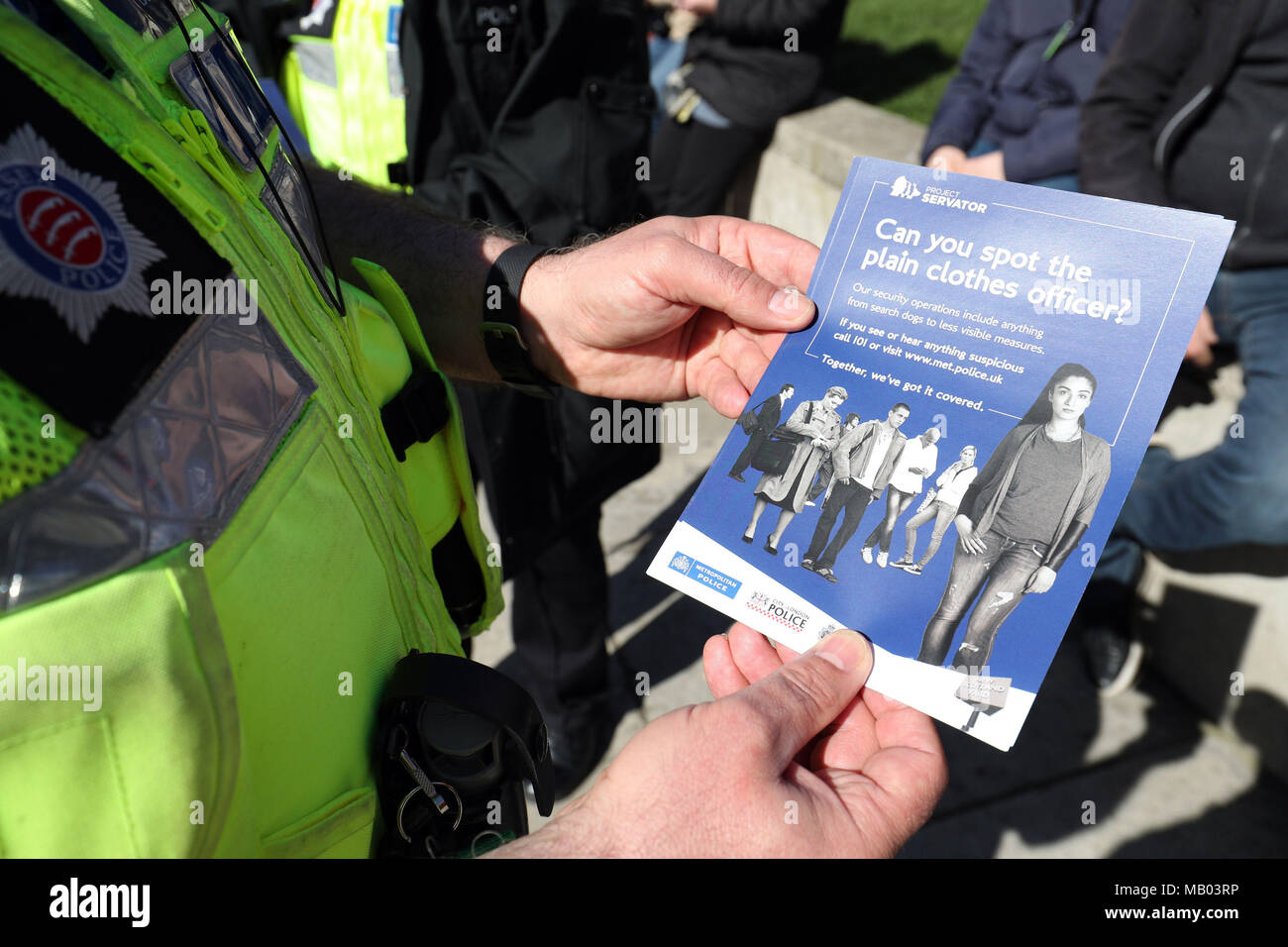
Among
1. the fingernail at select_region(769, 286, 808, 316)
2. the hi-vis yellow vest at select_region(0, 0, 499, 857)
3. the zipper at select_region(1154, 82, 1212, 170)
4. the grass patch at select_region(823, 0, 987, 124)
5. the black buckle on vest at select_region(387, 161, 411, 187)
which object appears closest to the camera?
the hi-vis yellow vest at select_region(0, 0, 499, 857)

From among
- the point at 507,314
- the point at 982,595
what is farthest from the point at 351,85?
the point at 982,595

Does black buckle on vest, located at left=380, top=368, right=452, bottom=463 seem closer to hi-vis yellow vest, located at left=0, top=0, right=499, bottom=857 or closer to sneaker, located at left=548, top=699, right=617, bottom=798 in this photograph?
hi-vis yellow vest, located at left=0, top=0, right=499, bottom=857

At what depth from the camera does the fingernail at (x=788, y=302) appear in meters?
1.27

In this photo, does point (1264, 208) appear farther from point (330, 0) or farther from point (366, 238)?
point (330, 0)

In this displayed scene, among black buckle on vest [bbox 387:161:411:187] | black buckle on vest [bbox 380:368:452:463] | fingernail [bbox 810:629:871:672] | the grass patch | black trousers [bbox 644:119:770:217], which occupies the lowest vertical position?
fingernail [bbox 810:629:871:672]

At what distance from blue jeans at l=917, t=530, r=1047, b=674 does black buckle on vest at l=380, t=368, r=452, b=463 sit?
673 mm

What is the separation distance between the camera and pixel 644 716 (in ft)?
9.28

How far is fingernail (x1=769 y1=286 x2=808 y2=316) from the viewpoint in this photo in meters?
1.27

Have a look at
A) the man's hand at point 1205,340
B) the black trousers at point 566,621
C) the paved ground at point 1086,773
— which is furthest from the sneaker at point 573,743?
the man's hand at point 1205,340

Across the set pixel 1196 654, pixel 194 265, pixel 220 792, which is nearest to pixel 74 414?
pixel 194 265

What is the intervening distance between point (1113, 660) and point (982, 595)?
78.5 inches

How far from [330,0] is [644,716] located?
210cm

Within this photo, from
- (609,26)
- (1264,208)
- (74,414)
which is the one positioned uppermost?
(609,26)

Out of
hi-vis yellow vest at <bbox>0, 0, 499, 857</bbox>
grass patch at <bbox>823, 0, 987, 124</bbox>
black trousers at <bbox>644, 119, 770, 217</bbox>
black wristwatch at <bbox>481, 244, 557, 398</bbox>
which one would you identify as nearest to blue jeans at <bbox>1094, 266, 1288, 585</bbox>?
black wristwatch at <bbox>481, 244, 557, 398</bbox>
